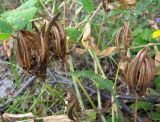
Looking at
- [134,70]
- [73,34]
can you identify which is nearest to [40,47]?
[134,70]

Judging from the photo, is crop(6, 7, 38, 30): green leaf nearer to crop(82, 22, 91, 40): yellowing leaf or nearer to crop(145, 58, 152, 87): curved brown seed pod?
crop(82, 22, 91, 40): yellowing leaf

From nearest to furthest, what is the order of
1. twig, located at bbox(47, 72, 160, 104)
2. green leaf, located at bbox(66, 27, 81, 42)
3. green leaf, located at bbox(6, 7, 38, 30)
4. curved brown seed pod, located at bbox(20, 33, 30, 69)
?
curved brown seed pod, located at bbox(20, 33, 30, 69), green leaf, located at bbox(6, 7, 38, 30), green leaf, located at bbox(66, 27, 81, 42), twig, located at bbox(47, 72, 160, 104)

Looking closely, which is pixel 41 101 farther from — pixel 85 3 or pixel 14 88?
pixel 85 3

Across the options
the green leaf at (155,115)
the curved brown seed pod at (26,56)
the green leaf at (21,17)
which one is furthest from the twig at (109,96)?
the curved brown seed pod at (26,56)

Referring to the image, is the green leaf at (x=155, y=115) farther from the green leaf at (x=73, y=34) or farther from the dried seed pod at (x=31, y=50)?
the dried seed pod at (x=31, y=50)

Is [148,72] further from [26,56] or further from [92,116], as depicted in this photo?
[92,116]

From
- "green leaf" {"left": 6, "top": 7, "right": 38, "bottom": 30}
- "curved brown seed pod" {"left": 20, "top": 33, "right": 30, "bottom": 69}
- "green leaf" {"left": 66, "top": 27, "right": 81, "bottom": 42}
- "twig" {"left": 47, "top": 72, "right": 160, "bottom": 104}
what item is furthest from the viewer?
"twig" {"left": 47, "top": 72, "right": 160, "bottom": 104}

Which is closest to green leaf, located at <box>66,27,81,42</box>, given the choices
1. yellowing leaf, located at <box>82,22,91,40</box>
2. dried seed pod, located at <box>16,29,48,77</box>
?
yellowing leaf, located at <box>82,22,91,40</box>

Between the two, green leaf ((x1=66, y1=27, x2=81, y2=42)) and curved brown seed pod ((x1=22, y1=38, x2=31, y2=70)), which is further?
green leaf ((x1=66, y1=27, x2=81, y2=42))
